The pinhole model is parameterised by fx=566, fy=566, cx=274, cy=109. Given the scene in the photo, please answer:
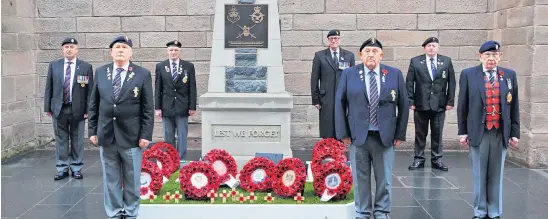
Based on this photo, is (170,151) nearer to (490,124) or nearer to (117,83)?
(117,83)

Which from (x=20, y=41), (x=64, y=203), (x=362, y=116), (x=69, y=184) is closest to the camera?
(x=362, y=116)

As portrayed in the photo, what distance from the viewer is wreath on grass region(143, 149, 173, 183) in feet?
21.6

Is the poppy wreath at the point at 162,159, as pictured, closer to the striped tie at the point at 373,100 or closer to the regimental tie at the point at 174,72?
the regimental tie at the point at 174,72

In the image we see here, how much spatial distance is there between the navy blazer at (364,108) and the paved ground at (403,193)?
1113 mm

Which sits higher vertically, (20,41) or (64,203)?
(20,41)

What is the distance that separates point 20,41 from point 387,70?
6884 mm

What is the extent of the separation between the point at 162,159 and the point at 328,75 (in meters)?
2.79

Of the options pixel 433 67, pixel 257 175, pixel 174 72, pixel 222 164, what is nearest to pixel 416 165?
pixel 433 67

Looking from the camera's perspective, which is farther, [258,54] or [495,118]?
[258,54]

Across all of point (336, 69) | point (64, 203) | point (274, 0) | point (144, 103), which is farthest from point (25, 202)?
point (336, 69)

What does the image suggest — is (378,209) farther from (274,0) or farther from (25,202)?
(25,202)

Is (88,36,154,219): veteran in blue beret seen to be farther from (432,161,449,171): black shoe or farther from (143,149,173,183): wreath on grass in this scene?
(432,161,449,171): black shoe

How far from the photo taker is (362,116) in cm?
511

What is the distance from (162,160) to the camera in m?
6.74
